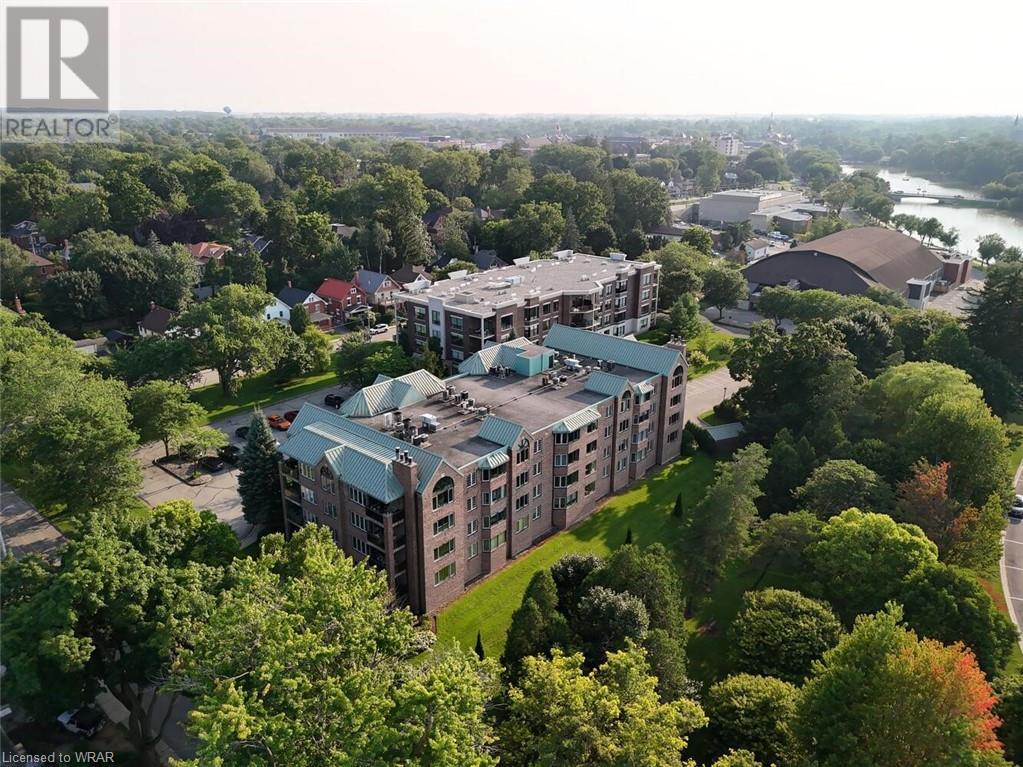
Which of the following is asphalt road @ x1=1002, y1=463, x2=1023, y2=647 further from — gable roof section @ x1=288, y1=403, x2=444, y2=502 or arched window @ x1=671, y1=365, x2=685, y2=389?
gable roof section @ x1=288, y1=403, x2=444, y2=502

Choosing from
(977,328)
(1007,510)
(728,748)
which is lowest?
(728,748)

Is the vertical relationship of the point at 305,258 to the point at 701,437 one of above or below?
above

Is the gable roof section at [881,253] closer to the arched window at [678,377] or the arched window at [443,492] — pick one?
the arched window at [678,377]

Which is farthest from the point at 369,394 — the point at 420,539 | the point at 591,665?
the point at 591,665

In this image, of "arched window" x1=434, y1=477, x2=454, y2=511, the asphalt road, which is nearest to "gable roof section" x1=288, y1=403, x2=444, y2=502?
"arched window" x1=434, y1=477, x2=454, y2=511

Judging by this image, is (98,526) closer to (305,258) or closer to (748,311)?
(305,258)

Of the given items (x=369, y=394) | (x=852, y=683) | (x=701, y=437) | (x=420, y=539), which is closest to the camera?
(x=852, y=683)

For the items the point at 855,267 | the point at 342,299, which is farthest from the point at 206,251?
the point at 855,267
